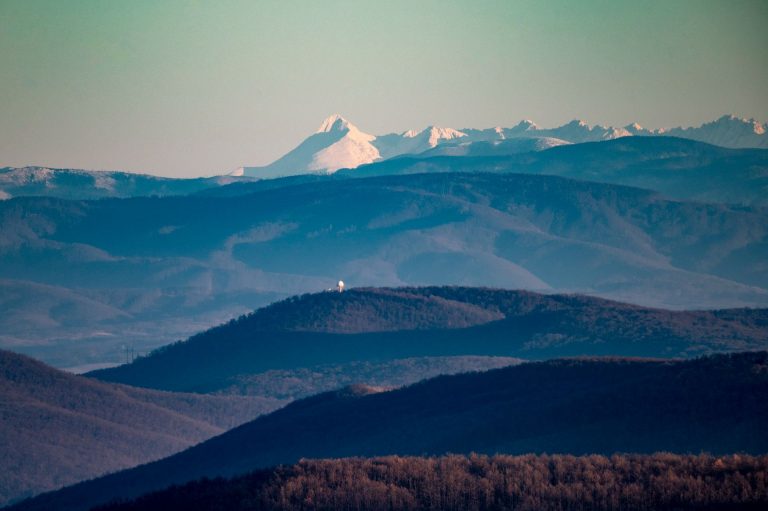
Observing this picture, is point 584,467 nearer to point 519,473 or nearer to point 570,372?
point 519,473

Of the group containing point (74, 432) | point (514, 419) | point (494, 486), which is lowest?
point (74, 432)

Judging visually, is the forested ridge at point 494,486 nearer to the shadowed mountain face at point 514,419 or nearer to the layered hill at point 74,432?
the shadowed mountain face at point 514,419

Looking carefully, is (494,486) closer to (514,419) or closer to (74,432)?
(514,419)

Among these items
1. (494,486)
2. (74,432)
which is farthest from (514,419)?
(74,432)

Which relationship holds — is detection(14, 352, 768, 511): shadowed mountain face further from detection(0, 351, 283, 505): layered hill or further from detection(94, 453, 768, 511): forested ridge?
detection(0, 351, 283, 505): layered hill

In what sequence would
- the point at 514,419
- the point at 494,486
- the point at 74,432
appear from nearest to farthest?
the point at 494,486, the point at 514,419, the point at 74,432
